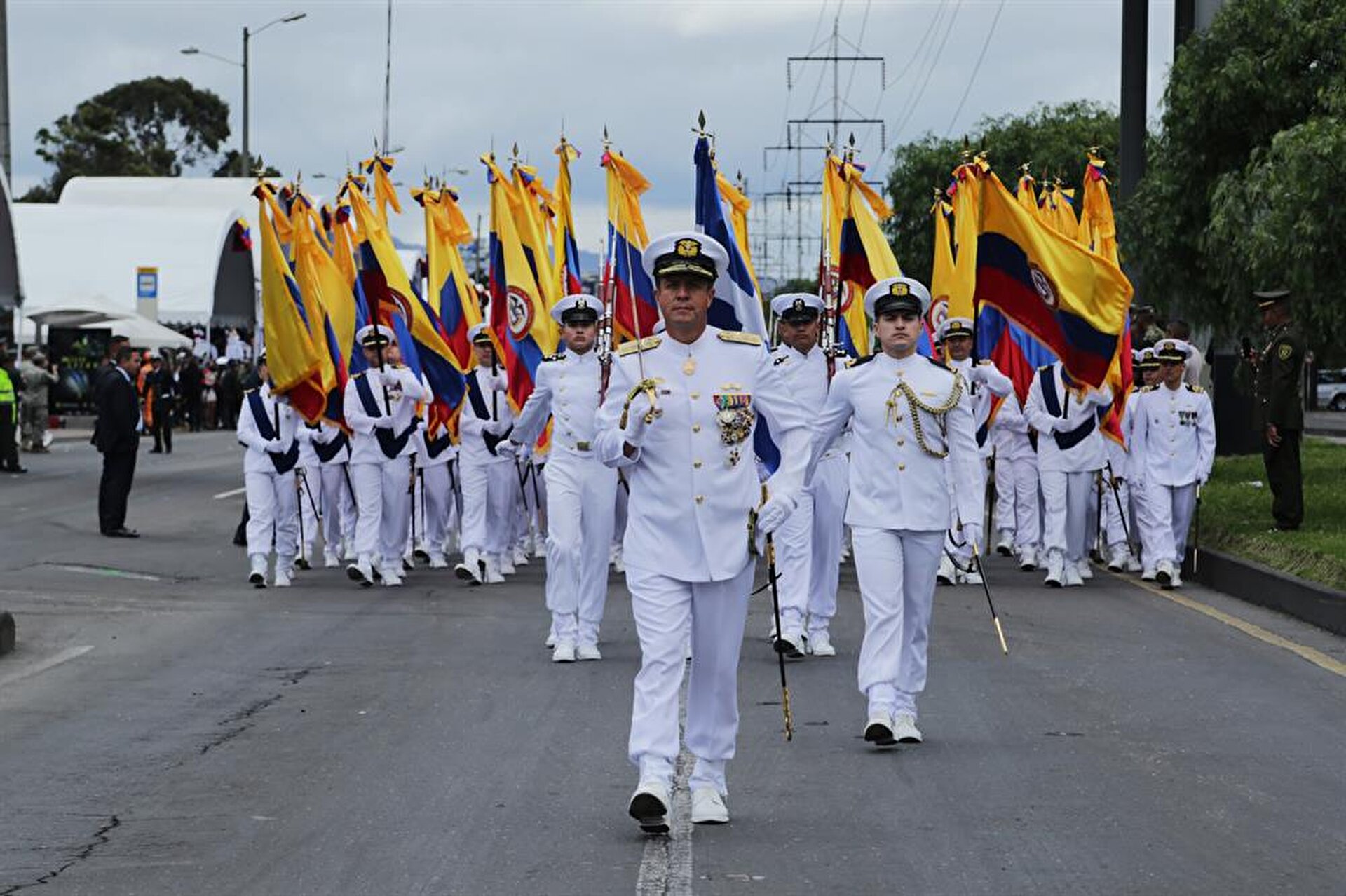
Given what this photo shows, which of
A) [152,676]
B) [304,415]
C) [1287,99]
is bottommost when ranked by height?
[152,676]

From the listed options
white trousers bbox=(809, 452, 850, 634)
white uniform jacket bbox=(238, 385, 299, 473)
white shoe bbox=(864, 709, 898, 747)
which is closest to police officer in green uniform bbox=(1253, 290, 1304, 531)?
white trousers bbox=(809, 452, 850, 634)

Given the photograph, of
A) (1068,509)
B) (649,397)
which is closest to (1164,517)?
(1068,509)

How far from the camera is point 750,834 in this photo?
7.64 metres

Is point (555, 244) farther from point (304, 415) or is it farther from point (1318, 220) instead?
point (1318, 220)

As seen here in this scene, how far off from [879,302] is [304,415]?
899cm

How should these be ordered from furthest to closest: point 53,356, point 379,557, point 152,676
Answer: point 53,356
point 379,557
point 152,676

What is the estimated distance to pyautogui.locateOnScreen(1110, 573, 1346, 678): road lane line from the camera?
12.4 meters

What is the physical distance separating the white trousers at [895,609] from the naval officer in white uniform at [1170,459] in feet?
26.1

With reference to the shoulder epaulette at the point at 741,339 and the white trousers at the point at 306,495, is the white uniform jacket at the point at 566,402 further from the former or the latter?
the white trousers at the point at 306,495

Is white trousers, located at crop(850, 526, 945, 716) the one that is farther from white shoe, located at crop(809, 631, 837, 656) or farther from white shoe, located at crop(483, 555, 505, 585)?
white shoe, located at crop(483, 555, 505, 585)

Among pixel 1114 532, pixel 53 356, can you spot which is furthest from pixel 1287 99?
pixel 53 356

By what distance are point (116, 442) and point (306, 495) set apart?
159 inches

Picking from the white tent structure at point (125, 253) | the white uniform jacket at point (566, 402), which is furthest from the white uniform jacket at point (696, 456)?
the white tent structure at point (125, 253)

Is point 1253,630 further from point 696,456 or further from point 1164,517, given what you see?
point 696,456
